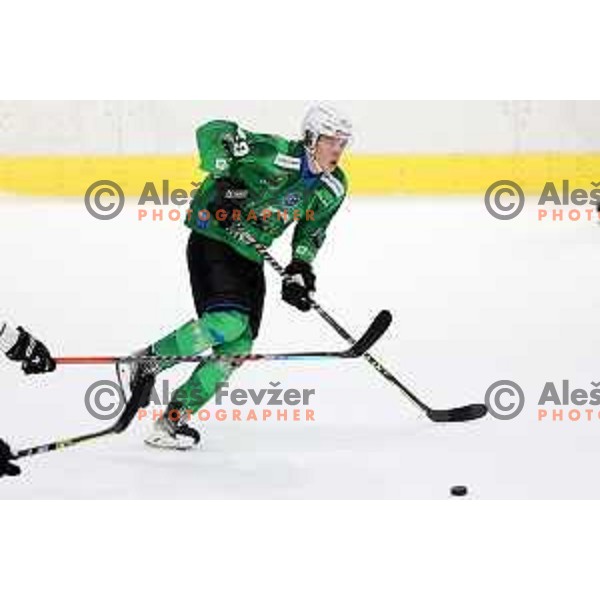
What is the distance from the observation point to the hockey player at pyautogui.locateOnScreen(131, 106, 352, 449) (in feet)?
8.96

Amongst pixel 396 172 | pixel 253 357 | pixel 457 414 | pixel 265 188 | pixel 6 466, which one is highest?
pixel 396 172

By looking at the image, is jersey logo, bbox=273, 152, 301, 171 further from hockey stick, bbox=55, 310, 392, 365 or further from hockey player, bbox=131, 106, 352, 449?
hockey stick, bbox=55, 310, 392, 365

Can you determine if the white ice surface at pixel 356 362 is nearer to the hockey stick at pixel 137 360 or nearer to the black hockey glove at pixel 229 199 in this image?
the hockey stick at pixel 137 360

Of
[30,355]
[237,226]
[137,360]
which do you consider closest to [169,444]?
[137,360]

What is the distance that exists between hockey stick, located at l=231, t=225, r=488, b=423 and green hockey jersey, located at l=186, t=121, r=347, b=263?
19 millimetres

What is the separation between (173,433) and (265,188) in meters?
0.66

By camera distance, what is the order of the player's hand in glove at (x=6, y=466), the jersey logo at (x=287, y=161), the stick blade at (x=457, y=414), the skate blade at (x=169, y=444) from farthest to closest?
1. the stick blade at (x=457, y=414)
2. the jersey logo at (x=287, y=161)
3. the skate blade at (x=169, y=444)
4. the player's hand in glove at (x=6, y=466)

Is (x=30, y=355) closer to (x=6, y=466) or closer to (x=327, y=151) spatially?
(x=6, y=466)

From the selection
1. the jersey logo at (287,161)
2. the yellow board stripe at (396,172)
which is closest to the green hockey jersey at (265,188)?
the jersey logo at (287,161)

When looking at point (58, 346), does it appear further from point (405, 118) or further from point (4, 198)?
point (4, 198)

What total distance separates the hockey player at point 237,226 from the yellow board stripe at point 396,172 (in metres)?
4.02

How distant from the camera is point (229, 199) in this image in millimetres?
2789

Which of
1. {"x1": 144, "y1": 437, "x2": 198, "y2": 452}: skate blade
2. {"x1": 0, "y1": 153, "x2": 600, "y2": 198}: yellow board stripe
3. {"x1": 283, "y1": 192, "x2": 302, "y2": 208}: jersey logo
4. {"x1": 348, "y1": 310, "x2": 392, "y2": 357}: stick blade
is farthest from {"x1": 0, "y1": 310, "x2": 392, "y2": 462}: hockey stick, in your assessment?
{"x1": 0, "y1": 153, "x2": 600, "y2": 198}: yellow board stripe

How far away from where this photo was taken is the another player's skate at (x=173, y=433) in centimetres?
273
